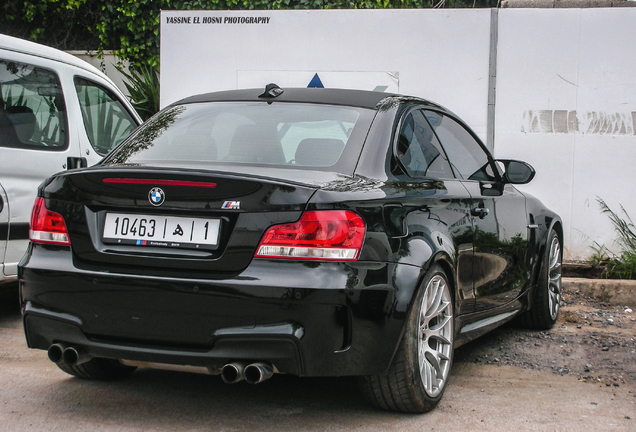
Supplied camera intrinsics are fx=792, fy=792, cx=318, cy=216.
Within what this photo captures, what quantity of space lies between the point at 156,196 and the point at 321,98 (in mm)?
1218

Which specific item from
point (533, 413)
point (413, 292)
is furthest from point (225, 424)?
point (533, 413)

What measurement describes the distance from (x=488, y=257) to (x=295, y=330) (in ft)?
5.74

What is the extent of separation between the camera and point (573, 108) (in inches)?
310

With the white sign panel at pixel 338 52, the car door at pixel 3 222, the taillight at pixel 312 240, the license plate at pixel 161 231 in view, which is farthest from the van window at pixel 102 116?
the taillight at pixel 312 240

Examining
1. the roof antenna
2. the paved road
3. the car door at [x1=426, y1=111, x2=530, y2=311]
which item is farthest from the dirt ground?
the roof antenna

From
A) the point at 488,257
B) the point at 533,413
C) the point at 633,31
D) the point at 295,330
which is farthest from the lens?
the point at 633,31

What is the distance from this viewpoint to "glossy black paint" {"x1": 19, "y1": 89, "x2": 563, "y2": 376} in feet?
9.88

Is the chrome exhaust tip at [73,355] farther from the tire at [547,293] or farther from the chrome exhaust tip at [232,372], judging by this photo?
the tire at [547,293]

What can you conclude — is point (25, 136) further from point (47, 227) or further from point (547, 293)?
point (547, 293)

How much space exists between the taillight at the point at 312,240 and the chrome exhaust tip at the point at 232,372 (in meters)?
0.43

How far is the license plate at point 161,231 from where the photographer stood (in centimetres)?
311

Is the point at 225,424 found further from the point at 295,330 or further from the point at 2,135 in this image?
the point at 2,135

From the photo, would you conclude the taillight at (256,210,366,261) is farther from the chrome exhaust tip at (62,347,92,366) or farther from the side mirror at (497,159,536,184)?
the side mirror at (497,159,536,184)

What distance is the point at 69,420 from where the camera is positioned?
3457 millimetres
